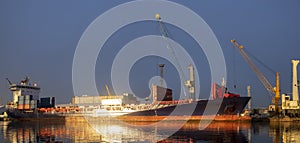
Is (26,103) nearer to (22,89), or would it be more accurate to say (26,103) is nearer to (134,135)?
(22,89)

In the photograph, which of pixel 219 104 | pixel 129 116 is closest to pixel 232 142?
pixel 219 104

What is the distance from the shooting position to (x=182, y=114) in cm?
6856

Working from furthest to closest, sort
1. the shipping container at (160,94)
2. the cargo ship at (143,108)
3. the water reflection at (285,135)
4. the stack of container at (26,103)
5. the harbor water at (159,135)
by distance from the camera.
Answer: the stack of container at (26,103) < the shipping container at (160,94) < the cargo ship at (143,108) < the harbor water at (159,135) < the water reflection at (285,135)

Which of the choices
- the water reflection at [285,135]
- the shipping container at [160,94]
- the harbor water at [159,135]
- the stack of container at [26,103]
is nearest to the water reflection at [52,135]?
the harbor water at [159,135]

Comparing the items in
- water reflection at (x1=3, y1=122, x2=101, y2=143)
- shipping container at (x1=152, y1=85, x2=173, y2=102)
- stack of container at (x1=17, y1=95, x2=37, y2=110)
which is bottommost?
water reflection at (x1=3, y1=122, x2=101, y2=143)

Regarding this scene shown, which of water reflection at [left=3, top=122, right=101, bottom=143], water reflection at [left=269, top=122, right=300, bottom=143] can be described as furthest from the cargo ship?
water reflection at [left=3, top=122, right=101, bottom=143]

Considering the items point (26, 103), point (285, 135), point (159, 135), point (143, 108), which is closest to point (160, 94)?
point (143, 108)

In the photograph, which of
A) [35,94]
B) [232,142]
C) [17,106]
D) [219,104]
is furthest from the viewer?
[35,94]

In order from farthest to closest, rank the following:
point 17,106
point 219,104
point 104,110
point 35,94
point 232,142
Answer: point 35,94 → point 17,106 → point 104,110 → point 219,104 → point 232,142

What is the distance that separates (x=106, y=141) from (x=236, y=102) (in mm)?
40823

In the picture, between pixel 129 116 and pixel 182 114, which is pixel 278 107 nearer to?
pixel 182 114

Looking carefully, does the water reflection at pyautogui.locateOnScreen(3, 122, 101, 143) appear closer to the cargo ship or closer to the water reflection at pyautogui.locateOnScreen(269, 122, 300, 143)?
the water reflection at pyautogui.locateOnScreen(269, 122, 300, 143)

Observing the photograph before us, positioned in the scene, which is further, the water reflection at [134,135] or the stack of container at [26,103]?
the stack of container at [26,103]

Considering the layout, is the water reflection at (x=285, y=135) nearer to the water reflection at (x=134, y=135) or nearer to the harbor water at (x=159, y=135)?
the harbor water at (x=159, y=135)
